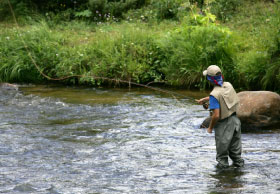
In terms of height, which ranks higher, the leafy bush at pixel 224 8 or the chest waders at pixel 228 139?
the leafy bush at pixel 224 8

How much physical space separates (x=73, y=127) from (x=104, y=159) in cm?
202

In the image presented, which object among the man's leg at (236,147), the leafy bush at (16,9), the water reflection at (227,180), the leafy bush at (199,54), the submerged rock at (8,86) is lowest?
the water reflection at (227,180)

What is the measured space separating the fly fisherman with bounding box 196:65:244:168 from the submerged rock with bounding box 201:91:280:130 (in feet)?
6.93

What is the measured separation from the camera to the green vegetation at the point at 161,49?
37.3 feet

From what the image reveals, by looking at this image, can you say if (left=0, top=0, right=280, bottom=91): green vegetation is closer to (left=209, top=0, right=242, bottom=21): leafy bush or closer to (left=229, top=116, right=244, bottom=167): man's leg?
(left=209, top=0, right=242, bottom=21): leafy bush

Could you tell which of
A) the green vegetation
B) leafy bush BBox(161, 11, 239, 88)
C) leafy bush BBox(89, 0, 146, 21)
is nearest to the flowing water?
leafy bush BBox(161, 11, 239, 88)

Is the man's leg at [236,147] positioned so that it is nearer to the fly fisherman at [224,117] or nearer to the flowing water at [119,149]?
the fly fisherman at [224,117]

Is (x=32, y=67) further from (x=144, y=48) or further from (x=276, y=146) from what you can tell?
(x=276, y=146)

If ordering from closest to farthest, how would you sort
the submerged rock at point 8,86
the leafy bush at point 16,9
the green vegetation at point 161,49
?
the green vegetation at point 161,49 → the submerged rock at point 8,86 → the leafy bush at point 16,9

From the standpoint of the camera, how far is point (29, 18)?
655 inches

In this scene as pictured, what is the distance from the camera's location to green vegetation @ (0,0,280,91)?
1138 centimetres

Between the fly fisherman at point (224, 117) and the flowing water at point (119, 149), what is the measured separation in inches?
9.4

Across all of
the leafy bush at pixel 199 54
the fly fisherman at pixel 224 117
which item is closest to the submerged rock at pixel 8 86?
the leafy bush at pixel 199 54

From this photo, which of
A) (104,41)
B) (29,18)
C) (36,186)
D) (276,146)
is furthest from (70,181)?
(29,18)
